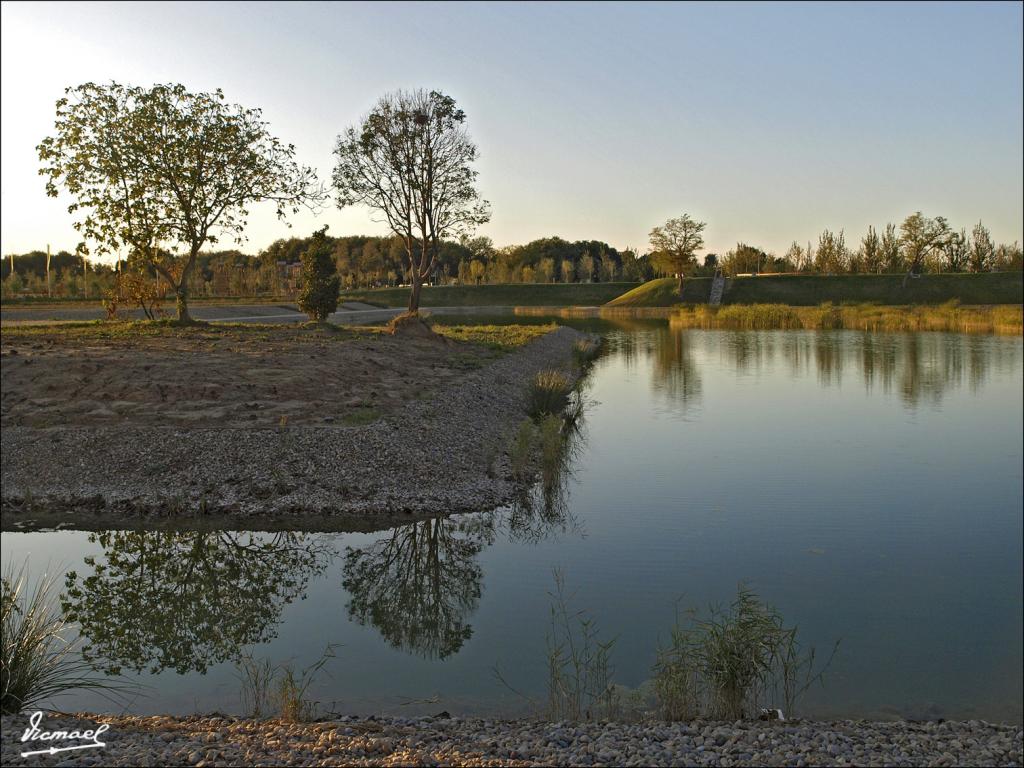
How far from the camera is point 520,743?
454 centimetres

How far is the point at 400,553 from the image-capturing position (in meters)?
9.11

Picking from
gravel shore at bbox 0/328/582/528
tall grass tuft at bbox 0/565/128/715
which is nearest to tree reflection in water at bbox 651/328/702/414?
gravel shore at bbox 0/328/582/528

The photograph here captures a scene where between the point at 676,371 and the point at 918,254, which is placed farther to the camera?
the point at 918,254

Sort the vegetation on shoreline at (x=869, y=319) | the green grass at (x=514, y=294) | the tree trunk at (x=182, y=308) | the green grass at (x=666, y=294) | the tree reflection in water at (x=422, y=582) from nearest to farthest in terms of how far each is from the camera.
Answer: the tree reflection in water at (x=422, y=582)
the tree trunk at (x=182, y=308)
the vegetation on shoreline at (x=869, y=319)
the green grass at (x=666, y=294)
the green grass at (x=514, y=294)

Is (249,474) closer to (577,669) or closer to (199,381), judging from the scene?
(199,381)

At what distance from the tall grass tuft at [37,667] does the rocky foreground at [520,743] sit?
45 centimetres

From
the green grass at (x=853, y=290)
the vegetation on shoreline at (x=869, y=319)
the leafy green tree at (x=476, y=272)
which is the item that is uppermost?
the leafy green tree at (x=476, y=272)

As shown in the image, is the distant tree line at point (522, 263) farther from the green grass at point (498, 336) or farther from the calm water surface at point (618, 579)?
the calm water surface at point (618, 579)

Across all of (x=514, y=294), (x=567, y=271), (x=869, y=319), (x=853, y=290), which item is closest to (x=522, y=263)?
(x=567, y=271)

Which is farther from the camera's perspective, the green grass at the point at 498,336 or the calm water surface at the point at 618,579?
the green grass at the point at 498,336

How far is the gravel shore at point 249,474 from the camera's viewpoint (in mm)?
10398

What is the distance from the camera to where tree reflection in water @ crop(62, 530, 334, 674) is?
6.78m

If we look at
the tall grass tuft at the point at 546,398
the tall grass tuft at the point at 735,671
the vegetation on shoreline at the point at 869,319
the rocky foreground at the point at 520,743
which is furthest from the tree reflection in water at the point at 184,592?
the vegetation on shoreline at the point at 869,319

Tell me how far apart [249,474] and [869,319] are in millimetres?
42303
